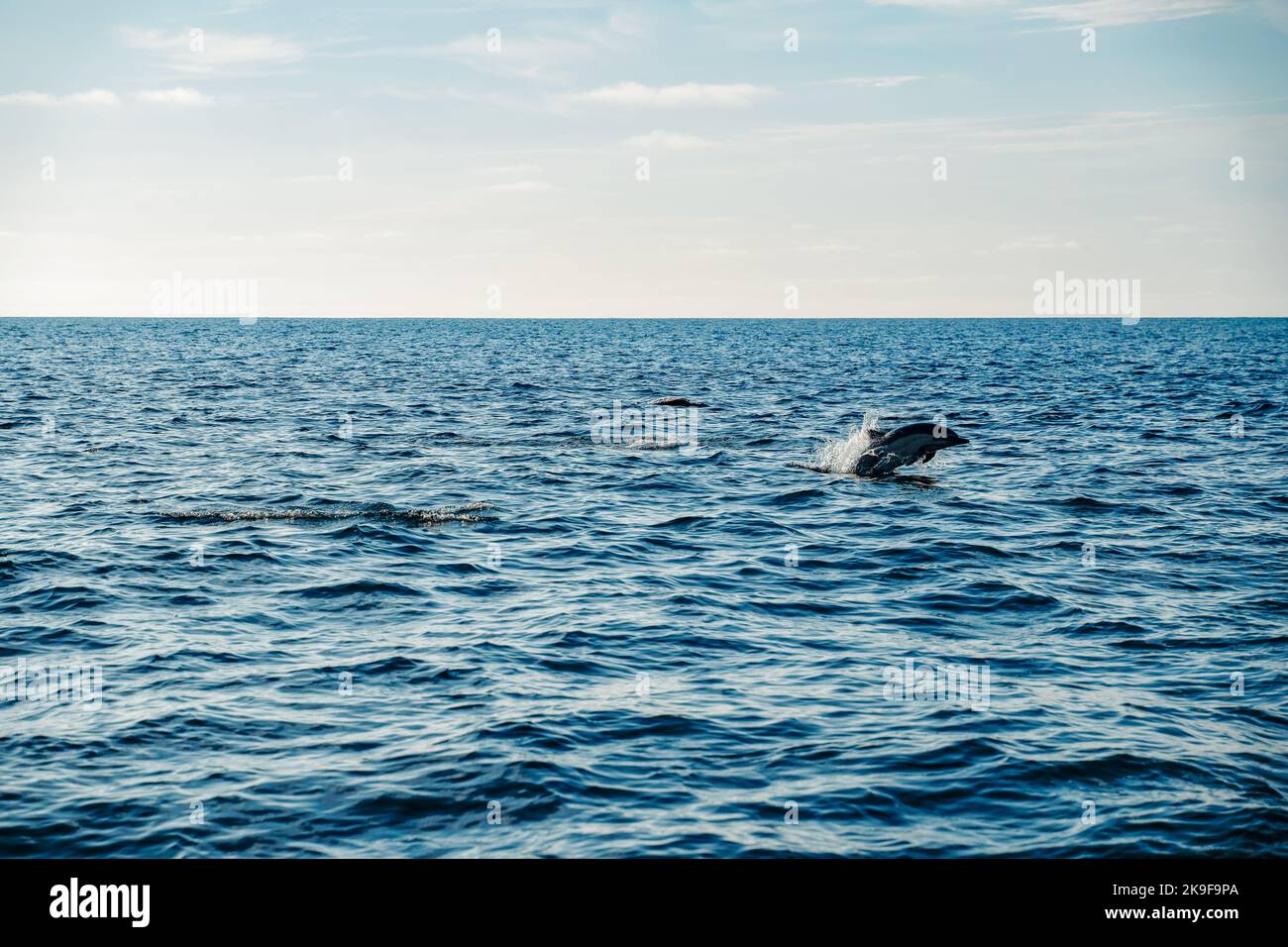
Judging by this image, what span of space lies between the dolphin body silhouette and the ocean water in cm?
76

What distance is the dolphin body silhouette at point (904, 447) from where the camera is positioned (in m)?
29.9

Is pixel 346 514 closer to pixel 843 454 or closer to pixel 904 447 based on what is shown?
pixel 904 447

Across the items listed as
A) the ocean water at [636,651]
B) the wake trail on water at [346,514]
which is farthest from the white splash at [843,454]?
the wake trail on water at [346,514]

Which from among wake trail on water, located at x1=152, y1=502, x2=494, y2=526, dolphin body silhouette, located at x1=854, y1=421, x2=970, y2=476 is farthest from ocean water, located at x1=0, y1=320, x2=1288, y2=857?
dolphin body silhouette, located at x1=854, y1=421, x2=970, y2=476

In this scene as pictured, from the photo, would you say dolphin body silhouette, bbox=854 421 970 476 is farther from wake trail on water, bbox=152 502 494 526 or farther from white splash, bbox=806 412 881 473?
wake trail on water, bbox=152 502 494 526

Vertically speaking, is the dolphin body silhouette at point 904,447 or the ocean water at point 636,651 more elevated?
the dolphin body silhouette at point 904,447

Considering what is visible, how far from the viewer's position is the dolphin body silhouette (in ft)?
98.2

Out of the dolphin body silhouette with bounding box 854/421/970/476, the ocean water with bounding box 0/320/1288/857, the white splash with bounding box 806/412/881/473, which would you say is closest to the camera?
the ocean water with bounding box 0/320/1288/857

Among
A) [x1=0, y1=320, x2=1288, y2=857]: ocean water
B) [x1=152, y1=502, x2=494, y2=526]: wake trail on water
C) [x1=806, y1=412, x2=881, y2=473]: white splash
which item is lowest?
[x1=0, y1=320, x2=1288, y2=857]: ocean water

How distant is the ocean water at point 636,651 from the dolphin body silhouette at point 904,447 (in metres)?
0.76

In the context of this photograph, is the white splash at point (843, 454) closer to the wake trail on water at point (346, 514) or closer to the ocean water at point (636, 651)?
the ocean water at point (636, 651)

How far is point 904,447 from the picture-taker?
30.6 m

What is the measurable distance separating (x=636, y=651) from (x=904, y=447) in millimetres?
17083

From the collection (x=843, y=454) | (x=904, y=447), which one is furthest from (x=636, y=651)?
(x=843, y=454)
